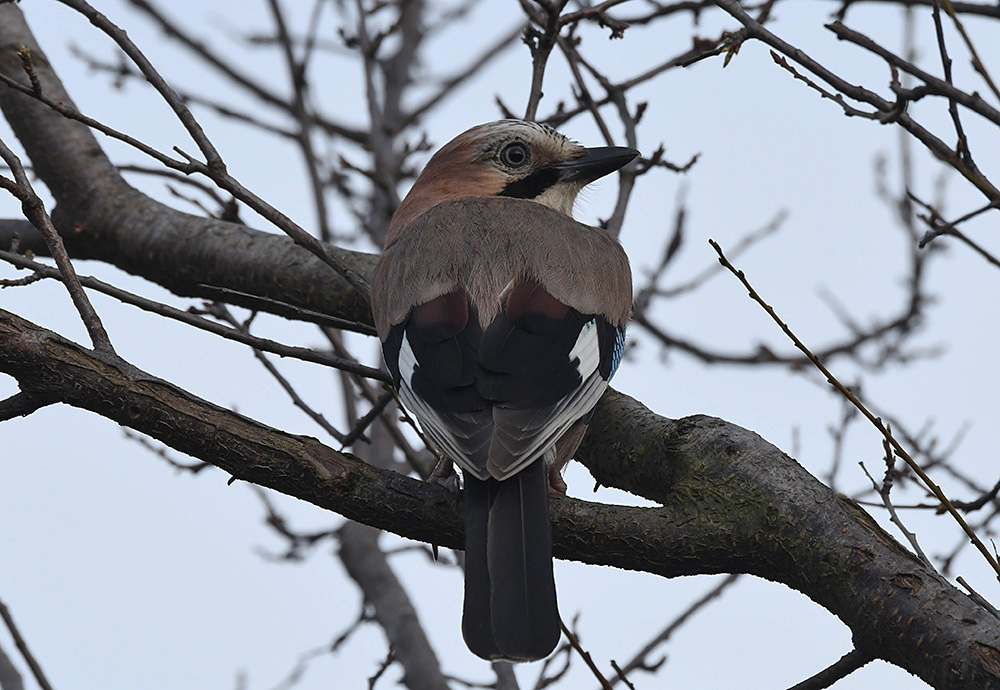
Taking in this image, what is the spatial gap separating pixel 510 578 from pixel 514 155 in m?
2.85

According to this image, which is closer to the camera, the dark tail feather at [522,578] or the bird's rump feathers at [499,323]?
the dark tail feather at [522,578]

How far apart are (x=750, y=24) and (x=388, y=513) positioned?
1.69 m

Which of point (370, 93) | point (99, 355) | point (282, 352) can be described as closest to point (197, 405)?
point (99, 355)

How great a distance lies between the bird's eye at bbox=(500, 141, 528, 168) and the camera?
5.63 m

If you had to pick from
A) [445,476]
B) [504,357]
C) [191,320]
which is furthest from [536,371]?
[191,320]

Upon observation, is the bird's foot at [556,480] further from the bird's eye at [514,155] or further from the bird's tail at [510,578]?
the bird's eye at [514,155]

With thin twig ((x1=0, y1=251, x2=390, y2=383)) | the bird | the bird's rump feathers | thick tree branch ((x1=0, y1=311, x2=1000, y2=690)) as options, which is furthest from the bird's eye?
thick tree branch ((x1=0, y1=311, x2=1000, y2=690))

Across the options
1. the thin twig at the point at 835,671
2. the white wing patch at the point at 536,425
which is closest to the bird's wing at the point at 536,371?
the white wing patch at the point at 536,425

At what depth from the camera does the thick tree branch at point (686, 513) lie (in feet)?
9.68

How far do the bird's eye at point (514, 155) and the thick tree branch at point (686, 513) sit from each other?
7.89 feet

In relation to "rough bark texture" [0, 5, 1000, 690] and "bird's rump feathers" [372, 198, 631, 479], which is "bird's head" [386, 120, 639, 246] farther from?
"rough bark texture" [0, 5, 1000, 690]

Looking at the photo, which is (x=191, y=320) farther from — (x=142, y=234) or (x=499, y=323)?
(x=142, y=234)

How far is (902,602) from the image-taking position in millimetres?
2949

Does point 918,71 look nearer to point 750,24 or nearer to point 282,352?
point 750,24
